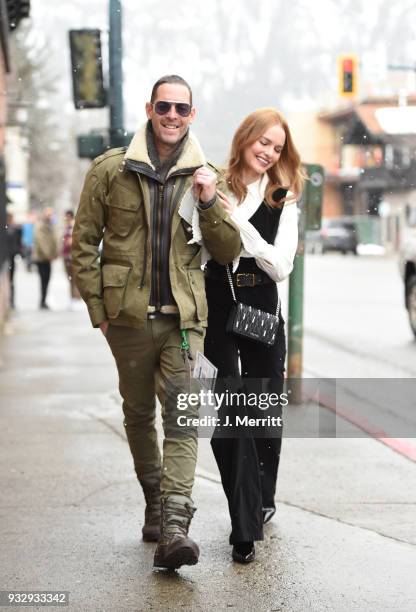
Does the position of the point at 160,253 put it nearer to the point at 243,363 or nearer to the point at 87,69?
the point at 243,363

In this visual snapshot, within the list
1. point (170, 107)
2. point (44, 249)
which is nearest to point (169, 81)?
point (170, 107)

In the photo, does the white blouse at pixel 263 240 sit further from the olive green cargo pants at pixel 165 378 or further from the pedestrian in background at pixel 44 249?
the pedestrian in background at pixel 44 249

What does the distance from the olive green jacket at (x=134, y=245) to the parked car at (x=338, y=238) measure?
47.3 m

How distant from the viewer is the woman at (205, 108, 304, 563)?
4652mm

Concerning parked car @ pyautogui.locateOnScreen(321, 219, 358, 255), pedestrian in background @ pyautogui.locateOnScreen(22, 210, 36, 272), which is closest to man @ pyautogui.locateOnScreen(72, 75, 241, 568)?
pedestrian in background @ pyautogui.locateOnScreen(22, 210, 36, 272)

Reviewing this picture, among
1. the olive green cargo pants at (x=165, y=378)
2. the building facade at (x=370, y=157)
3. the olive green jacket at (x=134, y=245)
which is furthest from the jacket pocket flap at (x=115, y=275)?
the building facade at (x=370, y=157)

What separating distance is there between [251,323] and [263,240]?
0.34 meters

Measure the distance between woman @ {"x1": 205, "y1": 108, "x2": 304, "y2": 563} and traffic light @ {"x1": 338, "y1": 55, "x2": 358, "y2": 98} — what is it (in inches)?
1054

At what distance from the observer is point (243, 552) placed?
459 centimetres

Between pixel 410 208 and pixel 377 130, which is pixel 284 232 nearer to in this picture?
pixel 410 208

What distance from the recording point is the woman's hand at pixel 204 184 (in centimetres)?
437

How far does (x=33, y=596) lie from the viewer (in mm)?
4172

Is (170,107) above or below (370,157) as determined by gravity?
above

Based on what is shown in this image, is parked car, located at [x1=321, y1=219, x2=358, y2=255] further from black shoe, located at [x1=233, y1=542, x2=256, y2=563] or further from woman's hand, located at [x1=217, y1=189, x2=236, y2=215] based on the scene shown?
black shoe, located at [x1=233, y1=542, x2=256, y2=563]
